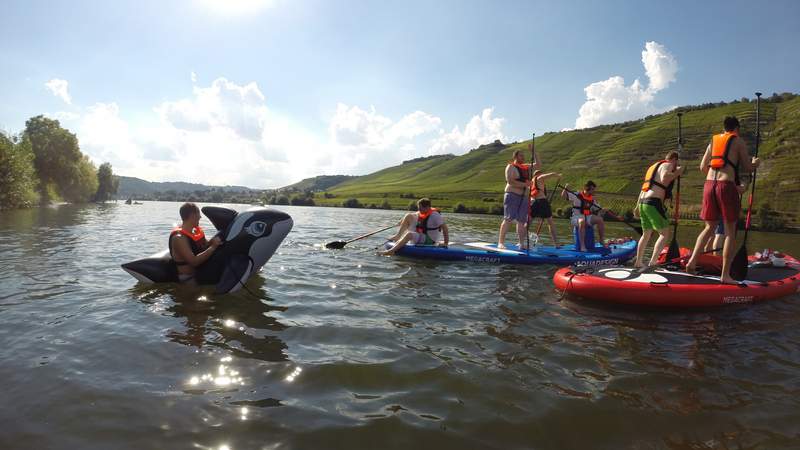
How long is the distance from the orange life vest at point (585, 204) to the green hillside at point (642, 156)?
143ft

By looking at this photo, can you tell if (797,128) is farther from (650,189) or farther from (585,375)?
(585,375)

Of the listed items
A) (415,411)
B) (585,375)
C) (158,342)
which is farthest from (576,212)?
(158,342)

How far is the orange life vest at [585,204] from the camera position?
13.1 m

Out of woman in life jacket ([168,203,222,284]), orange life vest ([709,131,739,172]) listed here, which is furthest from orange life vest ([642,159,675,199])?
woman in life jacket ([168,203,222,284])

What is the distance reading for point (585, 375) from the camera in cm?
502

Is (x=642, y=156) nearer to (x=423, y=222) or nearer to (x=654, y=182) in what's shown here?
(x=423, y=222)

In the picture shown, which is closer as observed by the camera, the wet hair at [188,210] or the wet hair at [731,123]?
the wet hair at [731,123]

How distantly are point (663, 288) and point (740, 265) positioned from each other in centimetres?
228

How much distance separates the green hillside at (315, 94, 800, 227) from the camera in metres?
58.7

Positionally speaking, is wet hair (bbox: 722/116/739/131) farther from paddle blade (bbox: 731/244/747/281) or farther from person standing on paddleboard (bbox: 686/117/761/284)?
paddle blade (bbox: 731/244/747/281)

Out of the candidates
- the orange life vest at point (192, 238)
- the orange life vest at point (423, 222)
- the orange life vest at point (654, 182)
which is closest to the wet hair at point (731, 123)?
the orange life vest at point (654, 182)

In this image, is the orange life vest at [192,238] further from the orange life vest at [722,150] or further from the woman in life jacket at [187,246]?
the orange life vest at [722,150]

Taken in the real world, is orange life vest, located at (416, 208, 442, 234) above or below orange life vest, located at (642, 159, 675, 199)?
below

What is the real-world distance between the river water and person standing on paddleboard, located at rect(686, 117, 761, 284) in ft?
4.90
